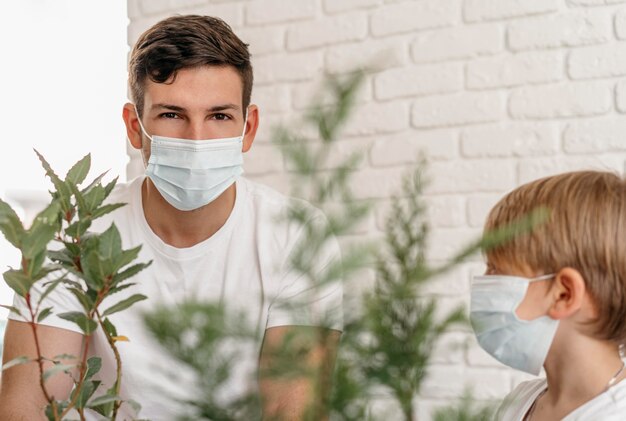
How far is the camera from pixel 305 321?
0.34m

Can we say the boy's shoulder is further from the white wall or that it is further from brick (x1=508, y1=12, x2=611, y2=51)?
the white wall

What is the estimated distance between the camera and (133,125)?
74.2 inches

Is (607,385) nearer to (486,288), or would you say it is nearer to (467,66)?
(486,288)

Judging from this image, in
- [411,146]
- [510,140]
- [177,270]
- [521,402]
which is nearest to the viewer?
[521,402]

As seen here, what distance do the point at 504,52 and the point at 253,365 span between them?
1.96 m

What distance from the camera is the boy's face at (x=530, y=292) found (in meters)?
1.35

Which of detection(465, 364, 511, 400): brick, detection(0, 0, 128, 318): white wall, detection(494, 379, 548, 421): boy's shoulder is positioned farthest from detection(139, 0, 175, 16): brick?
detection(494, 379, 548, 421): boy's shoulder

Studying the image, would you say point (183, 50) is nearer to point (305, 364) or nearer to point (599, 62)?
point (599, 62)

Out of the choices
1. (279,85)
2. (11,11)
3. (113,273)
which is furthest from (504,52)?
(11,11)

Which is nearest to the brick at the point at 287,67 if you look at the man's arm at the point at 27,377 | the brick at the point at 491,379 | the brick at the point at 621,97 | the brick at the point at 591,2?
the brick at the point at 591,2

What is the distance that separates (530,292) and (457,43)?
1.10 meters

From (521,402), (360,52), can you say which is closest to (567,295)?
(521,402)

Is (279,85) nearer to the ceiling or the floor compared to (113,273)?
nearer to the ceiling

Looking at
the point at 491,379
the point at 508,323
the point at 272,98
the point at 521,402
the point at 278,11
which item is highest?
the point at 278,11
